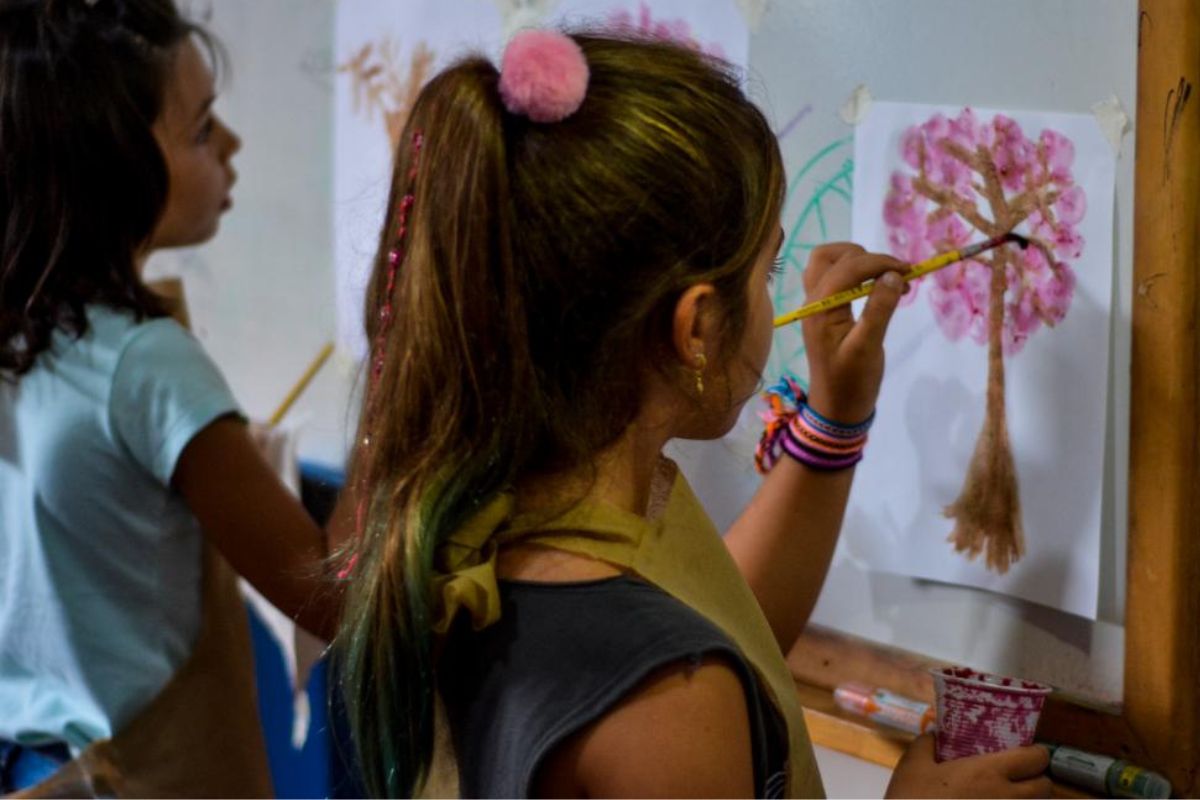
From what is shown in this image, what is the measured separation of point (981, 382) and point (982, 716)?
0.82 feet

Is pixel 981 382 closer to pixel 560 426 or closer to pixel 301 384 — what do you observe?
pixel 560 426

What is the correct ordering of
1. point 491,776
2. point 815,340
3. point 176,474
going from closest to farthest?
1. point 491,776
2. point 815,340
3. point 176,474

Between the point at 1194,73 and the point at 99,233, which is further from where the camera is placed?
the point at 99,233

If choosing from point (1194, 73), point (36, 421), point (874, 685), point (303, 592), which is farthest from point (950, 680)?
point (36, 421)

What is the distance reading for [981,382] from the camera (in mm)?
972

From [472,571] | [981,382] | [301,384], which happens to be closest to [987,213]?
[981,382]

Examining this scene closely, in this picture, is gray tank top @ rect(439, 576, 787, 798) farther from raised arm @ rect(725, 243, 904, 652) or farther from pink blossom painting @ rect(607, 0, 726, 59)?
pink blossom painting @ rect(607, 0, 726, 59)

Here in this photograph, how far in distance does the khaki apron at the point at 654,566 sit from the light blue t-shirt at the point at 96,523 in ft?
1.58

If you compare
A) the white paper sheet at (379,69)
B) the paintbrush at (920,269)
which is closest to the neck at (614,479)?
the paintbrush at (920,269)

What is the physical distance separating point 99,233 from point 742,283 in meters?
0.67

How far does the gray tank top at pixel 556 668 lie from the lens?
0.71 m

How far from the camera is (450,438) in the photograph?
77 centimetres

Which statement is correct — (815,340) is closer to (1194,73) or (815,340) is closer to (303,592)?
(1194,73)

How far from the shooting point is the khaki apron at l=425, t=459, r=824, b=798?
750 millimetres
